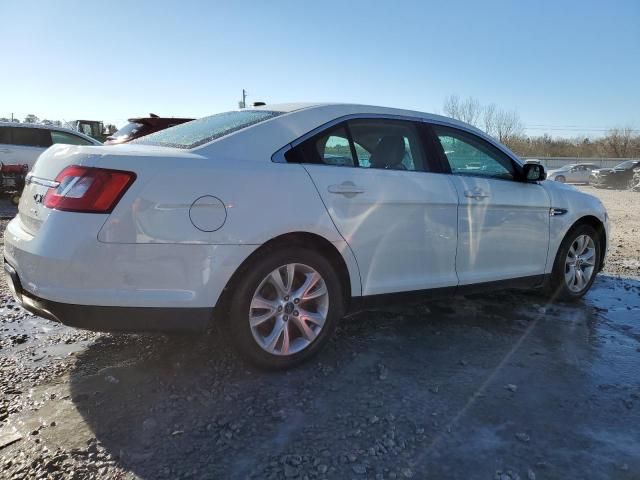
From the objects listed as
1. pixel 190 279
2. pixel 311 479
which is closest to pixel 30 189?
pixel 190 279

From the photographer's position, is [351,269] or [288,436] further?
[351,269]

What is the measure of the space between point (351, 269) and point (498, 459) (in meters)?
1.41

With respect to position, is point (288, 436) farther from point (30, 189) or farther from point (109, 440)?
Result: point (30, 189)

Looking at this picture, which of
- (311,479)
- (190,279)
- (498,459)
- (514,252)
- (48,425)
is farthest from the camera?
(514,252)

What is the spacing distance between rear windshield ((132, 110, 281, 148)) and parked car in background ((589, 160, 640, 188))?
27093 mm

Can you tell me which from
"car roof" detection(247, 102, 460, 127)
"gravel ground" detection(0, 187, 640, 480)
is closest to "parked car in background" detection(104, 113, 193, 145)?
"gravel ground" detection(0, 187, 640, 480)

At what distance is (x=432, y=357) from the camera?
3.53 meters

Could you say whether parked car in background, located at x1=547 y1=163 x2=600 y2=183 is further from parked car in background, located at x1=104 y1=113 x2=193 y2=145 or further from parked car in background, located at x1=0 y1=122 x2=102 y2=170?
parked car in background, located at x1=0 y1=122 x2=102 y2=170

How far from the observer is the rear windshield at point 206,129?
10.4 feet

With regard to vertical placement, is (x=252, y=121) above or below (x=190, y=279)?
above

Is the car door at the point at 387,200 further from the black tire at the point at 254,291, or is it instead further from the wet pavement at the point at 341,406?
the wet pavement at the point at 341,406

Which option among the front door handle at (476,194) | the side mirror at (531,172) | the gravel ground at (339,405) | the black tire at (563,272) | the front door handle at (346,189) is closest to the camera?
the gravel ground at (339,405)

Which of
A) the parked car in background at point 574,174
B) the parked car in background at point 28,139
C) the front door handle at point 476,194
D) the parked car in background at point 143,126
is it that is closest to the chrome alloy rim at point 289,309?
the front door handle at point 476,194

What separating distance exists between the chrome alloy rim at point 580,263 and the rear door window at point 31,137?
1179cm
